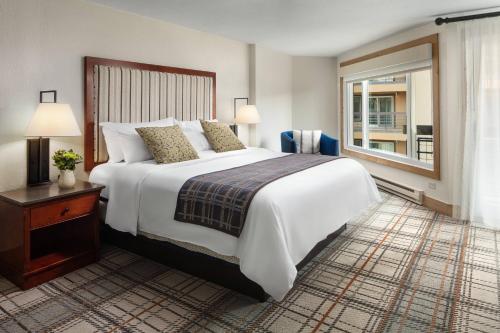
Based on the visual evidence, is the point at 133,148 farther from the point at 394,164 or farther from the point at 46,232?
the point at 394,164

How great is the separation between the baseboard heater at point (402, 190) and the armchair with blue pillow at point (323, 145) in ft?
2.80

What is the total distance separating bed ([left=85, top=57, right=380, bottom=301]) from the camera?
2.02 metres

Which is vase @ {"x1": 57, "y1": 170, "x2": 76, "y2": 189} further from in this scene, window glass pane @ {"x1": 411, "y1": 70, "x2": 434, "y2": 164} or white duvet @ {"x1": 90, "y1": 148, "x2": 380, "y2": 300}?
window glass pane @ {"x1": 411, "y1": 70, "x2": 434, "y2": 164}

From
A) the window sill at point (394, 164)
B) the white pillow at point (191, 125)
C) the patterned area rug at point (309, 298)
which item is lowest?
the patterned area rug at point (309, 298)

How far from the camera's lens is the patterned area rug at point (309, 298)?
1.94 meters

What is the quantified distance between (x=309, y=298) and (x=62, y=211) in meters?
1.91

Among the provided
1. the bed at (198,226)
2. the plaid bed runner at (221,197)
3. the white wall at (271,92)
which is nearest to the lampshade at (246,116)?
the white wall at (271,92)

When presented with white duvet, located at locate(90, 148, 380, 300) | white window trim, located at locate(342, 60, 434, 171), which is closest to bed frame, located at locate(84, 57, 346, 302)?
white duvet, located at locate(90, 148, 380, 300)

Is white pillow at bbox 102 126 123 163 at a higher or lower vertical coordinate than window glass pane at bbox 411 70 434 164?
lower

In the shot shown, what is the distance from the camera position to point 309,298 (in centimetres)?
223

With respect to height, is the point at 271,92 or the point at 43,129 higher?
the point at 271,92

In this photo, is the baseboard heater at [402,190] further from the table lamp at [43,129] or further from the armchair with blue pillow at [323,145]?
the table lamp at [43,129]

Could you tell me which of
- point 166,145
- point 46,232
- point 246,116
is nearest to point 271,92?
point 246,116

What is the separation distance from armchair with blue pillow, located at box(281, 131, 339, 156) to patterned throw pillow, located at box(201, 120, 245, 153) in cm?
152
